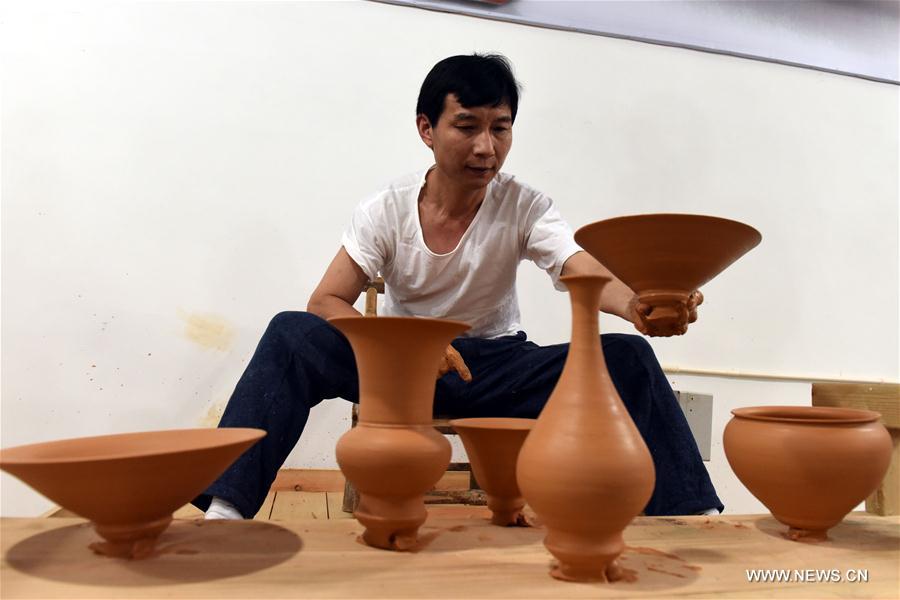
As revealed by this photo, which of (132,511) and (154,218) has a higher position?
(154,218)

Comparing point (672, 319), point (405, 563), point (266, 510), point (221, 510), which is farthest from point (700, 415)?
point (405, 563)

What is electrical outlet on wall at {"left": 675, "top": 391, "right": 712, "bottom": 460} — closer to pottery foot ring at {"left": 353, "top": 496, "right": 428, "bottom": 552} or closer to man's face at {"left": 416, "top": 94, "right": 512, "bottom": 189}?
man's face at {"left": 416, "top": 94, "right": 512, "bottom": 189}

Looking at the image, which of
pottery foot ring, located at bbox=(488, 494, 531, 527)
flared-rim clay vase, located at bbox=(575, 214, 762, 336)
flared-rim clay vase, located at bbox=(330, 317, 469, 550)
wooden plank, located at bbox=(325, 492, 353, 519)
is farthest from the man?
wooden plank, located at bbox=(325, 492, 353, 519)

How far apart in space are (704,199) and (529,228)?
4.82ft

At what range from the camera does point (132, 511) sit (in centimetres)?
73

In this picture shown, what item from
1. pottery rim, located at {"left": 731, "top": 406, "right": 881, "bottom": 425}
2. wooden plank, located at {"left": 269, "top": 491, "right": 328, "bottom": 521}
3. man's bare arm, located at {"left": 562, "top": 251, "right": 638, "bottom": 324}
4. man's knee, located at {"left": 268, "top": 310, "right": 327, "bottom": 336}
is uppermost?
man's bare arm, located at {"left": 562, "top": 251, "right": 638, "bottom": 324}

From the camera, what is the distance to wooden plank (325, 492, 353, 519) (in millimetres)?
1925

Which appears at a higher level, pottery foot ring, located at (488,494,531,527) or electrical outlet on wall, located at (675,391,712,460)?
pottery foot ring, located at (488,494,531,527)

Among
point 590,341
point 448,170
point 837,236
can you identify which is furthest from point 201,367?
point 837,236

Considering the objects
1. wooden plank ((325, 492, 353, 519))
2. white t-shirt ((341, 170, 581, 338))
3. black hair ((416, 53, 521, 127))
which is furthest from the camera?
wooden plank ((325, 492, 353, 519))

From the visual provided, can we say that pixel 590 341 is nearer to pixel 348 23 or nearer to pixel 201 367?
pixel 201 367

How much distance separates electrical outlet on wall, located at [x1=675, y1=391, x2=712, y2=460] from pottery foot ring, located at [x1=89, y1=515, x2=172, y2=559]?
230 centimetres

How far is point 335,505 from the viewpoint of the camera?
83.0 inches

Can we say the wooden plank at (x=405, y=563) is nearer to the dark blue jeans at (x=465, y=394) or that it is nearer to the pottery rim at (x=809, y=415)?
the pottery rim at (x=809, y=415)
